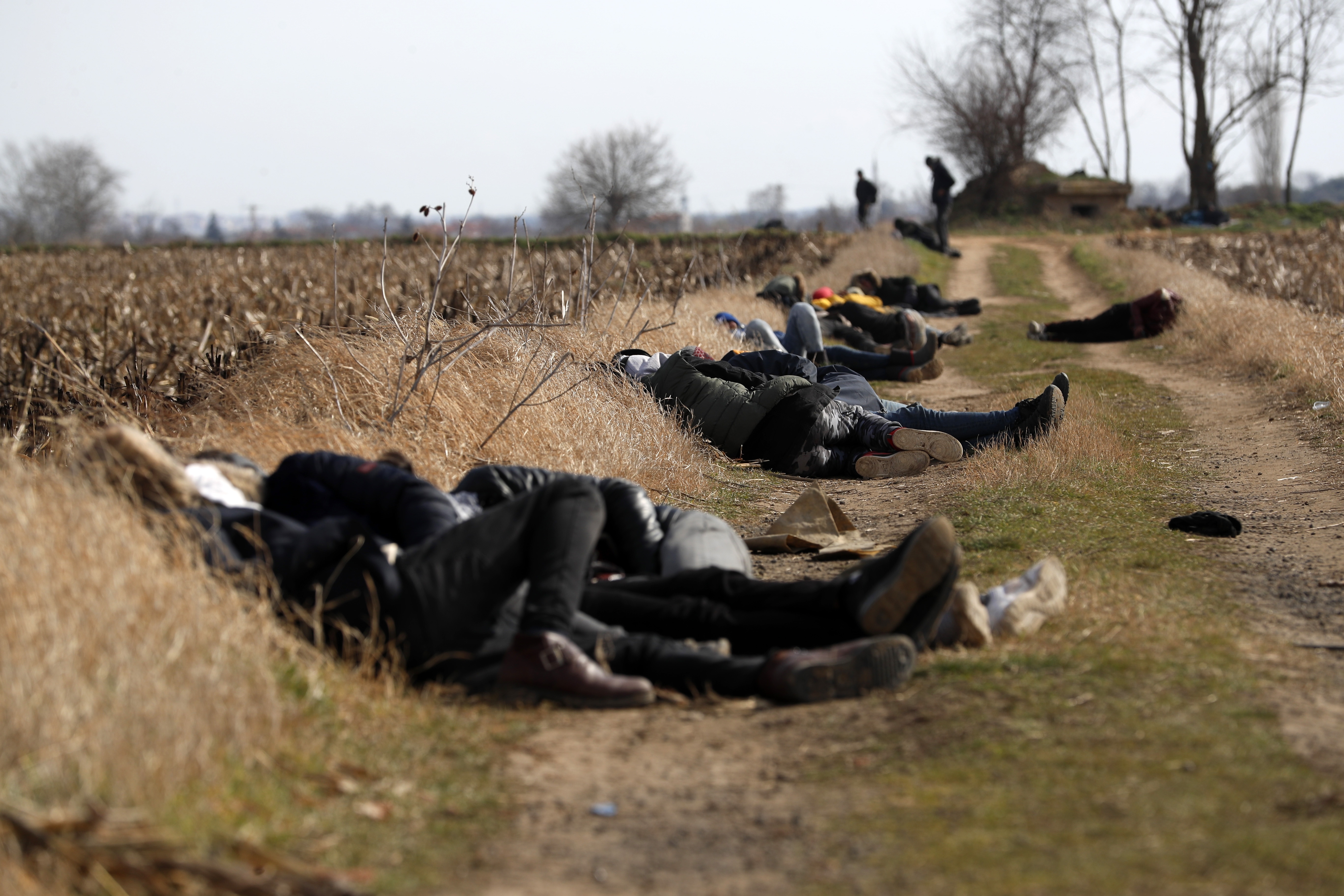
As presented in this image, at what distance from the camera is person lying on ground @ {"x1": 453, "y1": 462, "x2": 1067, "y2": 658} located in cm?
358

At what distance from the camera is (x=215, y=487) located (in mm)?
3666

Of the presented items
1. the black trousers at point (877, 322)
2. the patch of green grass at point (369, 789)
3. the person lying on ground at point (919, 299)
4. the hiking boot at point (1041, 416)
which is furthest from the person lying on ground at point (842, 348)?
the patch of green grass at point (369, 789)

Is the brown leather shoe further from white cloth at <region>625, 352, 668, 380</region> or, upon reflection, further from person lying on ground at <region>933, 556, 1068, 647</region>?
white cloth at <region>625, 352, 668, 380</region>

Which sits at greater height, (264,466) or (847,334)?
(847,334)

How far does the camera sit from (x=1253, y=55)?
4866 cm

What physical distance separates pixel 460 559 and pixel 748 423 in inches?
175

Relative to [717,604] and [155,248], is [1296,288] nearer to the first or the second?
[717,604]

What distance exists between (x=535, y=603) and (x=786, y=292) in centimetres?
1245

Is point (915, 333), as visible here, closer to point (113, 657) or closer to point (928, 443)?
point (928, 443)

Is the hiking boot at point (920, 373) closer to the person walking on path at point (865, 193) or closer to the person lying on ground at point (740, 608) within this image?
the person lying on ground at point (740, 608)

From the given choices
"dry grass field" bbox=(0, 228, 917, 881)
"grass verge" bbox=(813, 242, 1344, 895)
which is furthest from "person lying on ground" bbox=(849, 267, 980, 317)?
"grass verge" bbox=(813, 242, 1344, 895)

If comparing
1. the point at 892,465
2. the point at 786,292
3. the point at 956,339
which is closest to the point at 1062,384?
the point at 892,465

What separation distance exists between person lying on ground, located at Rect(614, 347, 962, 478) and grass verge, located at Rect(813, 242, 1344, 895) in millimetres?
2329

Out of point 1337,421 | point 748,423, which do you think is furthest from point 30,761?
point 1337,421
